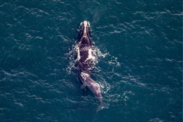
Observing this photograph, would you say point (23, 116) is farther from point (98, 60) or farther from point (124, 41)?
point (124, 41)

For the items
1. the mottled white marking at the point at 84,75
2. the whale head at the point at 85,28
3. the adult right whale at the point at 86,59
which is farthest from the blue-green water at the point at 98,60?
the mottled white marking at the point at 84,75

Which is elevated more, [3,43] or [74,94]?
[3,43]

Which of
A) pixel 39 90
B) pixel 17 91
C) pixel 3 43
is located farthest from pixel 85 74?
pixel 3 43

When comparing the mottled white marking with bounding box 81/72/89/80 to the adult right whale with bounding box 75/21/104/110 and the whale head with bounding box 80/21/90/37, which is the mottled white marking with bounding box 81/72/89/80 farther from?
the whale head with bounding box 80/21/90/37

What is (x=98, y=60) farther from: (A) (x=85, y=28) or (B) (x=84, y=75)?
(A) (x=85, y=28)

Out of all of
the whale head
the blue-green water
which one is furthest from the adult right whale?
the blue-green water

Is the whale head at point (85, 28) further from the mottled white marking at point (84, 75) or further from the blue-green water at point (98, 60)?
the mottled white marking at point (84, 75)
